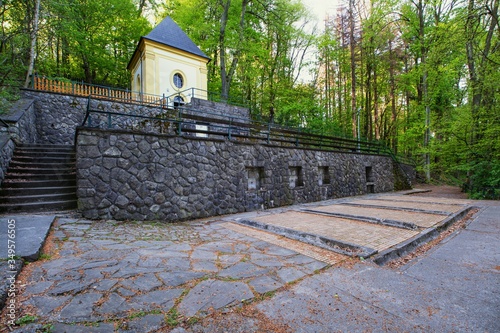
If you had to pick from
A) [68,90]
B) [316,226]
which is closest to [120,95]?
[68,90]

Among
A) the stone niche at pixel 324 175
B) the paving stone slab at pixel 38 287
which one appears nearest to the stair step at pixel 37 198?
the paving stone slab at pixel 38 287

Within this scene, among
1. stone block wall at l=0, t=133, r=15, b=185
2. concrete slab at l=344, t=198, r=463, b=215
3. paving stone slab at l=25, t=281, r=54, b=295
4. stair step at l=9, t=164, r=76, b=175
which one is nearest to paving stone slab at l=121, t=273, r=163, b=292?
paving stone slab at l=25, t=281, r=54, b=295

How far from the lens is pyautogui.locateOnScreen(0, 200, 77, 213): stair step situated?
4618mm

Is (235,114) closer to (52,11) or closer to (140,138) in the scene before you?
(140,138)

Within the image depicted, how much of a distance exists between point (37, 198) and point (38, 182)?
64 centimetres

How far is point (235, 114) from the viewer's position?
49.1 feet

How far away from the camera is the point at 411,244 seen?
3.75m

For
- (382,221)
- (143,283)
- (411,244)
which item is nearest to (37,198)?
(143,283)

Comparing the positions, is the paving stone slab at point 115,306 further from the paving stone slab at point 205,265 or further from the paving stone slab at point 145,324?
the paving stone slab at point 205,265

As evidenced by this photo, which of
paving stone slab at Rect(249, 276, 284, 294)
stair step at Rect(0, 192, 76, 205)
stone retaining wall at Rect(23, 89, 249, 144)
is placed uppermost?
stone retaining wall at Rect(23, 89, 249, 144)

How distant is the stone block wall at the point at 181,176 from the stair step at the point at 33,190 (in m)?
1.02

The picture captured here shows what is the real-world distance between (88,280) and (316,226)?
4071 mm

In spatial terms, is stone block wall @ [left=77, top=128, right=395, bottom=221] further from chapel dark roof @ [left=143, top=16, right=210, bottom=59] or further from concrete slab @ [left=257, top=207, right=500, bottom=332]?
chapel dark roof @ [left=143, top=16, right=210, bottom=59]

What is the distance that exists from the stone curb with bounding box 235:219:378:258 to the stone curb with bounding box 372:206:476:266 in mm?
131
